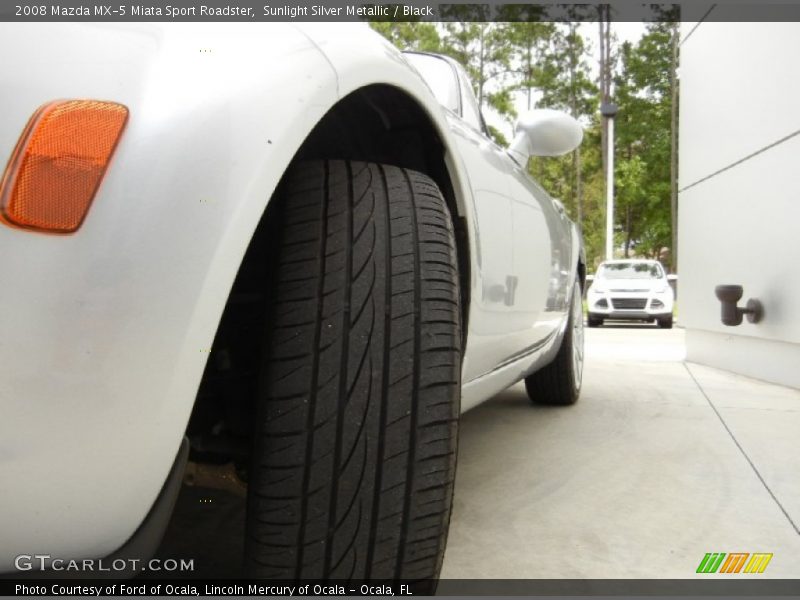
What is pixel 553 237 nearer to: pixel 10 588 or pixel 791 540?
pixel 791 540

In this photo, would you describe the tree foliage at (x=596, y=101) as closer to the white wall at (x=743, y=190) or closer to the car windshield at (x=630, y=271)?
the car windshield at (x=630, y=271)

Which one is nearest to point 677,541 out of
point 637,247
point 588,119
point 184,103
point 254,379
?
point 254,379

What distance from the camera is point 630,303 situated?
11.8 metres

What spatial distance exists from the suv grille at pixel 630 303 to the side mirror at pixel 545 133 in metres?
9.72

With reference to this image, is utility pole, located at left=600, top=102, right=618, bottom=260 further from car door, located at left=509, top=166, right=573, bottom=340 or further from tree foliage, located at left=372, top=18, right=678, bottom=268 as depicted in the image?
car door, located at left=509, top=166, right=573, bottom=340

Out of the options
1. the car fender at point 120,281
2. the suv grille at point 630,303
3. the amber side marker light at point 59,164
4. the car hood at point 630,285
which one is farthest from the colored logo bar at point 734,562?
the car hood at point 630,285

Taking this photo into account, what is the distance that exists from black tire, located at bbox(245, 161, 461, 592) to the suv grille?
11.2 metres

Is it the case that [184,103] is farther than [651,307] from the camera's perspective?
No

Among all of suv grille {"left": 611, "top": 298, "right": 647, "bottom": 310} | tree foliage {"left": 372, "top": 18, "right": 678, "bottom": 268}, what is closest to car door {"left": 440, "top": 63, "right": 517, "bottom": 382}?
suv grille {"left": 611, "top": 298, "right": 647, "bottom": 310}

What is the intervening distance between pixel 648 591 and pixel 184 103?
120 centimetres

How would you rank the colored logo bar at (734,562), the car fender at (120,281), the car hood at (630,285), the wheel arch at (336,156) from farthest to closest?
the car hood at (630,285), the colored logo bar at (734,562), the wheel arch at (336,156), the car fender at (120,281)

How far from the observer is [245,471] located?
1.18m

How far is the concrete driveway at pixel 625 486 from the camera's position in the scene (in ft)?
5.11

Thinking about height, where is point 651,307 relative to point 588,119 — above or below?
below
